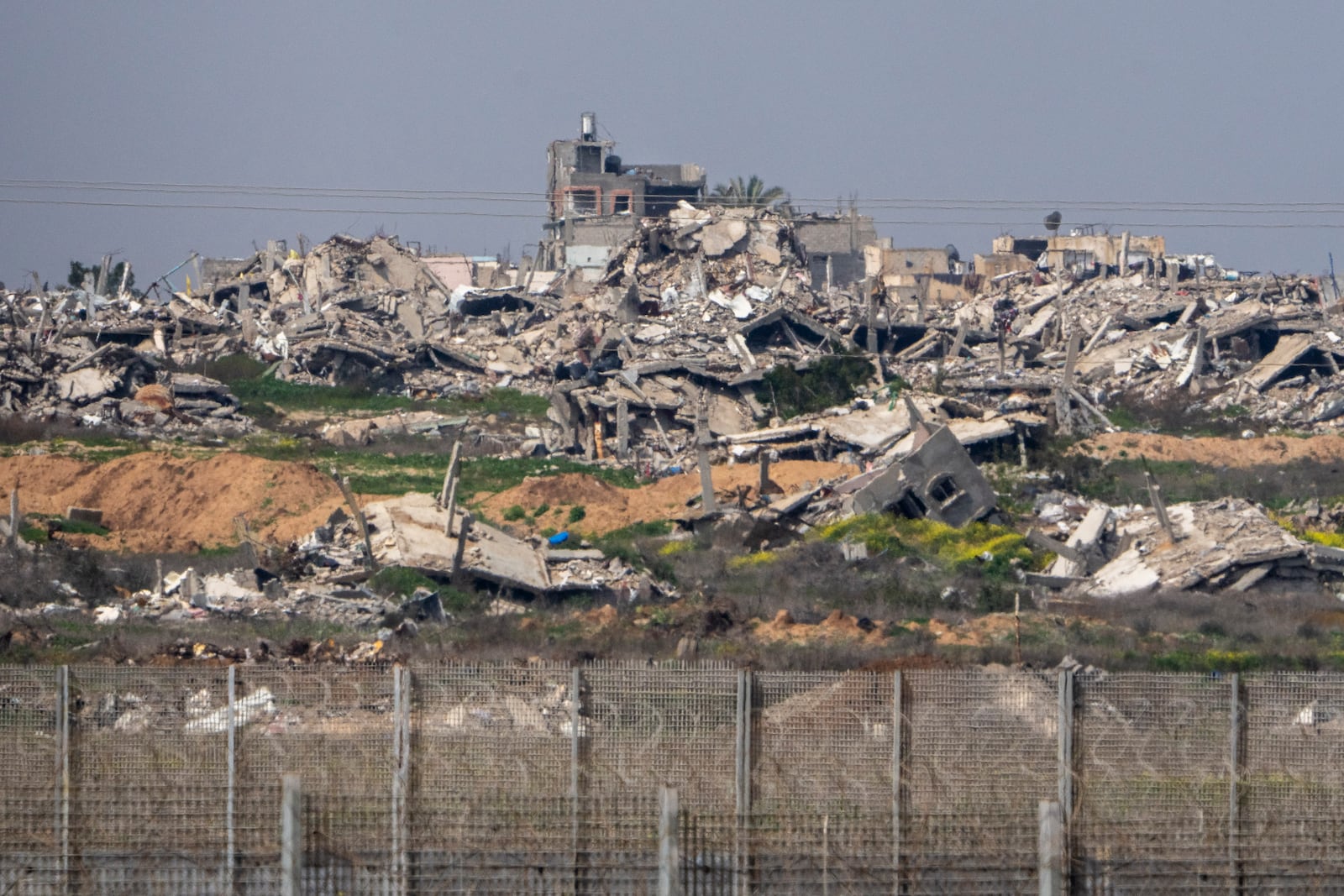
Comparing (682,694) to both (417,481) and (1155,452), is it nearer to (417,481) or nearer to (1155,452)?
(417,481)

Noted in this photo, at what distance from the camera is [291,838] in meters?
8.12

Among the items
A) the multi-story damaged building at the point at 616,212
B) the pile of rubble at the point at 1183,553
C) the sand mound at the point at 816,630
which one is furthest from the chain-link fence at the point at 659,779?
the multi-story damaged building at the point at 616,212

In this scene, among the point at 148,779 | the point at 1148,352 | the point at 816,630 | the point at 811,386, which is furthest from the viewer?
the point at 1148,352

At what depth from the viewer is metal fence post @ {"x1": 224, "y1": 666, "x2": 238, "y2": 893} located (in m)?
8.53

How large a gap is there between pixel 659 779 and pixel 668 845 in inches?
33.3

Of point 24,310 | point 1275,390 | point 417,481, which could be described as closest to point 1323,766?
point 417,481

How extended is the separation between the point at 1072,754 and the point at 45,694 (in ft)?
19.0

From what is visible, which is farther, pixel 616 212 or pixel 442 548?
pixel 616 212

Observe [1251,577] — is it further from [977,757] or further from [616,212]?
[616,212]

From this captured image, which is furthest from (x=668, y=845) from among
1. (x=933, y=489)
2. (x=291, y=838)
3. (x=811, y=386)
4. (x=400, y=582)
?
(x=811, y=386)

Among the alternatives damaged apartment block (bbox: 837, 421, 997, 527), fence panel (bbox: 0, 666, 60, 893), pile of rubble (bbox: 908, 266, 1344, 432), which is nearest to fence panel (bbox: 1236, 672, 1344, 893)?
fence panel (bbox: 0, 666, 60, 893)

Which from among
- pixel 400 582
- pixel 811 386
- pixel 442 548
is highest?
pixel 811 386

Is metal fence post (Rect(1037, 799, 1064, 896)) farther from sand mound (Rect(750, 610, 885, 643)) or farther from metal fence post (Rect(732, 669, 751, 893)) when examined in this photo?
sand mound (Rect(750, 610, 885, 643))

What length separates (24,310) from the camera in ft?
140
